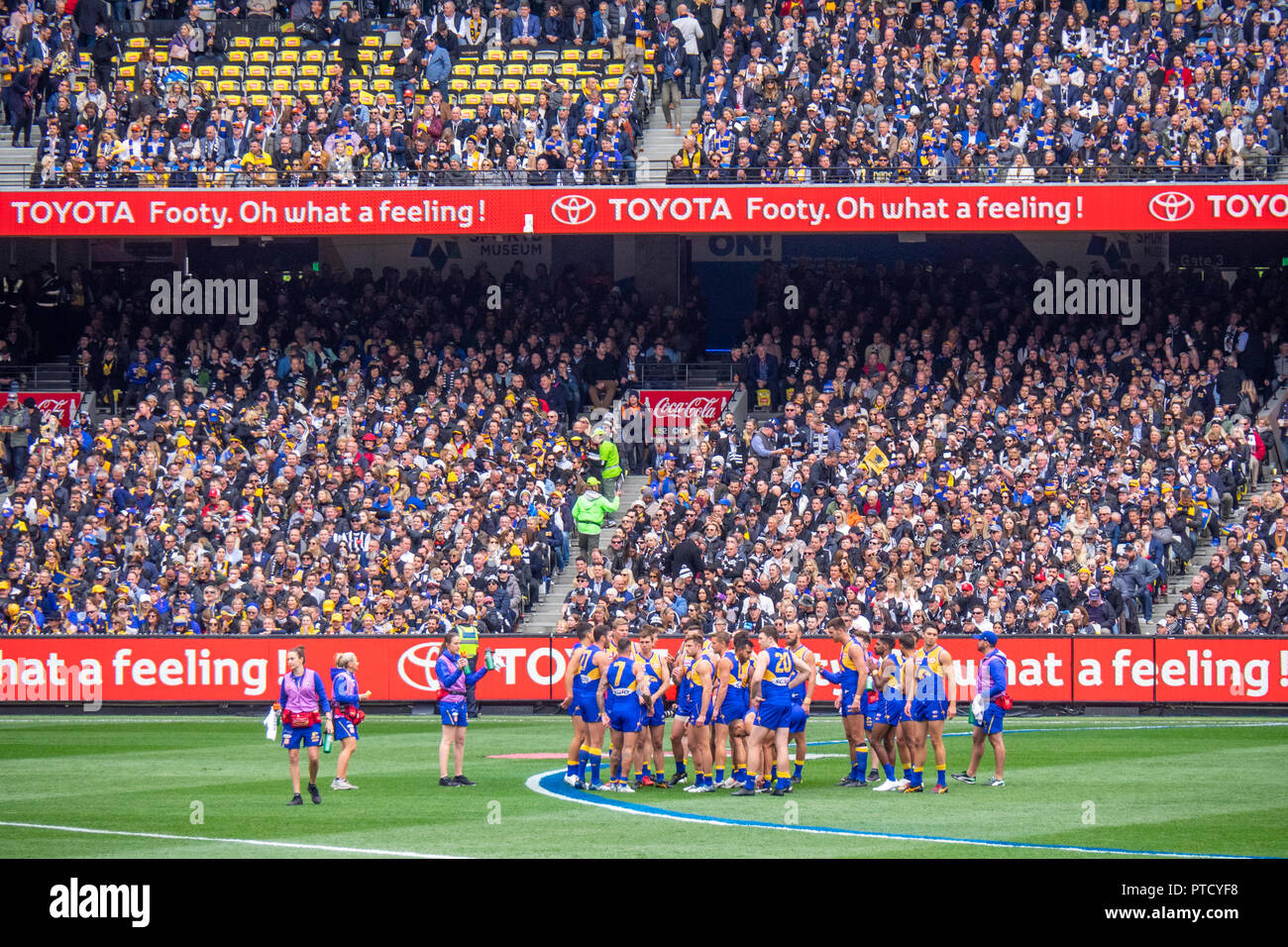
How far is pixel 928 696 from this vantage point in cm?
1716

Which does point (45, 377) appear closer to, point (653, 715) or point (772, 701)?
point (653, 715)

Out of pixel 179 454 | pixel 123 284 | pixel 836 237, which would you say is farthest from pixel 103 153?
pixel 836 237

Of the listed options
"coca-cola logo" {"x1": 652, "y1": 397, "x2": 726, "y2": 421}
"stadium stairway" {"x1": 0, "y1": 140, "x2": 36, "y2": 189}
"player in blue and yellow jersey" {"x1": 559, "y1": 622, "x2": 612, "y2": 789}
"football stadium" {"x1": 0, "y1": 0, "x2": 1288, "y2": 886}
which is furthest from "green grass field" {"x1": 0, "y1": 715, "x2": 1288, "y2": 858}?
"stadium stairway" {"x1": 0, "y1": 140, "x2": 36, "y2": 189}

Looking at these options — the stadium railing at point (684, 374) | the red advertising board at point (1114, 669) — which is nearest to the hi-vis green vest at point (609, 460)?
the stadium railing at point (684, 374)

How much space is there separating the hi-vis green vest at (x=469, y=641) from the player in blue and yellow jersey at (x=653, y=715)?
556 cm

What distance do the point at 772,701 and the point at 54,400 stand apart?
2040 cm

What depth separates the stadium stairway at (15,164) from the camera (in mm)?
32875

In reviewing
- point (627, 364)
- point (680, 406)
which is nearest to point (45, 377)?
point (627, 364)

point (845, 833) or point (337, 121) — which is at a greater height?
point (337, 121)

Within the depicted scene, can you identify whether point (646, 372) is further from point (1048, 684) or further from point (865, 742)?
point (865, 742)

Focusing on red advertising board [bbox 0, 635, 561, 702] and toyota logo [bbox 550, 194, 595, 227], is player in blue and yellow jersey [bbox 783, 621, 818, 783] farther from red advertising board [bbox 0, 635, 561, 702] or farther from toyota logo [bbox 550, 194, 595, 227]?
toyota logo [bbox 550, 194, 595, 227]

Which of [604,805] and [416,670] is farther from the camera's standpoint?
[416,670]

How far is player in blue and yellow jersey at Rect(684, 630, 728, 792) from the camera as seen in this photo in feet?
57.0

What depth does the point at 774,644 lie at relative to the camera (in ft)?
57.8
